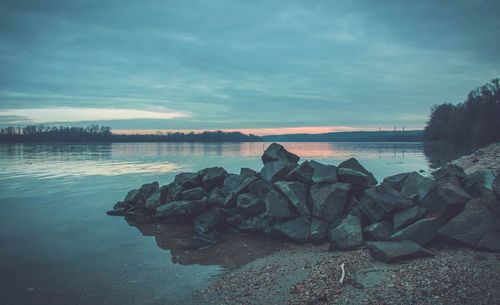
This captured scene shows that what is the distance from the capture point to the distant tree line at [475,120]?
71.1m

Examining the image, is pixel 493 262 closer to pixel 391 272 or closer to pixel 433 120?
pixel 391 272

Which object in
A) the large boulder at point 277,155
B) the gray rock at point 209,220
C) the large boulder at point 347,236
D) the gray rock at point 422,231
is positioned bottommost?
the gray rock at point 209,220

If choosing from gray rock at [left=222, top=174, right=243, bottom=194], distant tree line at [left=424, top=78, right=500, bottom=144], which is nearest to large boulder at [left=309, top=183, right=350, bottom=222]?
gray rock at [left=222, top=174, right=243, bottom=194]

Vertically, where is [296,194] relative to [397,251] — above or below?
above

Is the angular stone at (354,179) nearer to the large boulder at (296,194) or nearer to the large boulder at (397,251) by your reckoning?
the large boulder at (296,194)

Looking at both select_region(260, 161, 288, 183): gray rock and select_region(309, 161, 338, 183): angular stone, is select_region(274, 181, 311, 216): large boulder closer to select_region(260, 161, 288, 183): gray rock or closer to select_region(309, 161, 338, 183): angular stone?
select_region(309, 161, 338, 183): angular stone

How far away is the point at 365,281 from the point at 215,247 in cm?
621

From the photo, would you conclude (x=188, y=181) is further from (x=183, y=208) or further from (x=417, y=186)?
(x=417, y=186)

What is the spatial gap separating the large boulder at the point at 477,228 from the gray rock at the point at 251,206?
7.12 meters

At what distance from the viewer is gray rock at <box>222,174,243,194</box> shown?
17.1 metres

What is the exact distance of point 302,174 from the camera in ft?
46.9

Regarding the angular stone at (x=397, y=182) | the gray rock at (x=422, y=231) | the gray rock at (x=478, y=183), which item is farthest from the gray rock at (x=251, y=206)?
the gray rock at (x=478, y=183)

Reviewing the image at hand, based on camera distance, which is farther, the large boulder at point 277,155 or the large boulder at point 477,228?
the large boulder at point 277,155

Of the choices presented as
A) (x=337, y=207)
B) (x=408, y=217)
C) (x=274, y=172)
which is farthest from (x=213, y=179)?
(x=408, y=217)
